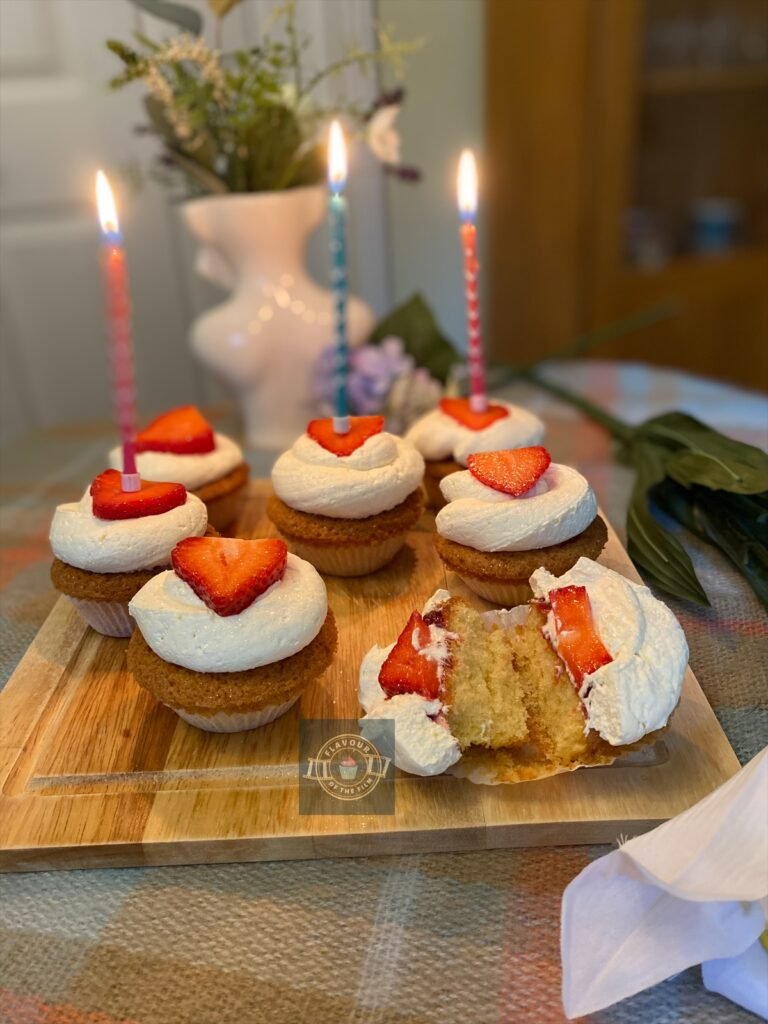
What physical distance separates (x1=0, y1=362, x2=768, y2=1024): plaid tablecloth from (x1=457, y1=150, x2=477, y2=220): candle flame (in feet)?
2.96

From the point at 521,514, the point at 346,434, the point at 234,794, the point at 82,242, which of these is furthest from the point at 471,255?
the point at 82,242

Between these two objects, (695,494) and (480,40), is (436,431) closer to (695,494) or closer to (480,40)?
(695,494)

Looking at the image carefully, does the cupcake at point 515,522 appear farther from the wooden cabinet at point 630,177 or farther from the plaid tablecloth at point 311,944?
the wooden cabinet at point 630,177

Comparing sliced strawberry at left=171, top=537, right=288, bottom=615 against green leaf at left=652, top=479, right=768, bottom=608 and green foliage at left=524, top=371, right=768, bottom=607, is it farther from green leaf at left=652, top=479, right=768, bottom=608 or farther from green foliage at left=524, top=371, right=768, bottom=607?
green leaf at left=652, top=479, right=768, bottom=608

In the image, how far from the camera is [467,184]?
4.59 feet

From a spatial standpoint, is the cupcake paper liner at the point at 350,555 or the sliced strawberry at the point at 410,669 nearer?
the sliced strawberry at the point at 410,669

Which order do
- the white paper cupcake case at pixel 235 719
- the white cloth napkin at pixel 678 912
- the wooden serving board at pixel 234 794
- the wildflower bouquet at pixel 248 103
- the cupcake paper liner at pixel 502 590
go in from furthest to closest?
1. the wildflower bouquet at pixel 248 103
2. the cupcake paper liner at pixel 502 590
3. the white paper cupcake case at pixel 235 719
4. the wooden serving board at pixel 234 794
5. the white cloth napkin at pixel 678 912

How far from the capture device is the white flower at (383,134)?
6.03 feet

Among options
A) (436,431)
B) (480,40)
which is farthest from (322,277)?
(436,431)

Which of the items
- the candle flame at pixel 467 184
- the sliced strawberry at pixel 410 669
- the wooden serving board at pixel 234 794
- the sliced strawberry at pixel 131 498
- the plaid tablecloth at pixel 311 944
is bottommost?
the plaid tablecloth at pixel 311 944

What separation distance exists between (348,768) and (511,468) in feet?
1.62

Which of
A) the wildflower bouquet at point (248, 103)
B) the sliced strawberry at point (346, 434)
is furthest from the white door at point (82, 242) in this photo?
the sliced strawberry at point (346, 434)

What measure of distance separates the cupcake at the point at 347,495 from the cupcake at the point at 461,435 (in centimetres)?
9

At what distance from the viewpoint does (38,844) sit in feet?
3.06
